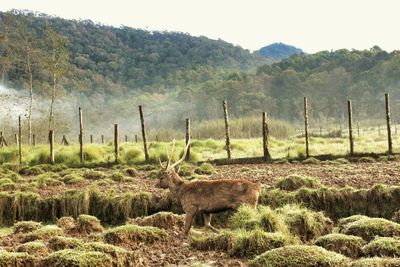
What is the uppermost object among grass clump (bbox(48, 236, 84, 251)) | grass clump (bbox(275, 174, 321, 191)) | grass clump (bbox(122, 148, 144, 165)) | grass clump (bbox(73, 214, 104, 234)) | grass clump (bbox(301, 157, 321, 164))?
grass clump (bbox(122, 148, 144, 165))

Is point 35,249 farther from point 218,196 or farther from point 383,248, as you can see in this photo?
point 383,248

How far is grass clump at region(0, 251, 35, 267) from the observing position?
29.7 ft

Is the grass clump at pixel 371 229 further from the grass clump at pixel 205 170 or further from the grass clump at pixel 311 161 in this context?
the grass clump at pixel 311 161

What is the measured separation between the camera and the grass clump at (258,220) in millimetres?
10930

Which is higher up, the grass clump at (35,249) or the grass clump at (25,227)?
the grass clump at (35,249)

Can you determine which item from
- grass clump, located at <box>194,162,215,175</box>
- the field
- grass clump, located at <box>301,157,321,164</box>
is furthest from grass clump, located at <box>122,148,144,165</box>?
grass clump, located at <box>301,157,321,164</box>

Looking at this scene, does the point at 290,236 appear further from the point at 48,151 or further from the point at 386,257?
the point at 48,151

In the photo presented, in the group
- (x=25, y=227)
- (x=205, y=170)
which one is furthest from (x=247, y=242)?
(x=205, y=170)

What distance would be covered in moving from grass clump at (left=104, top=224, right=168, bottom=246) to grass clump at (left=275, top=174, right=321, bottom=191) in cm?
506

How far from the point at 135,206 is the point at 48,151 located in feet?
48.4

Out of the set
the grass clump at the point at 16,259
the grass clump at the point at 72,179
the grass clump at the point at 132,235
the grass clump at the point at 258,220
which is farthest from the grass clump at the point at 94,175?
the grass clump at the point at 16,259

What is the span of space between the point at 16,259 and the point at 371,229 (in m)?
6.38

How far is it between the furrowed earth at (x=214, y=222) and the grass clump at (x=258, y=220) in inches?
0.8

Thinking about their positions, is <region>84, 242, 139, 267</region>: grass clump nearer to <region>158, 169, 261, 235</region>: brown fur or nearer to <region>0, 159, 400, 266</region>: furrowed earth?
<region>0, 159, 400, 266</region>: furrowed earth
